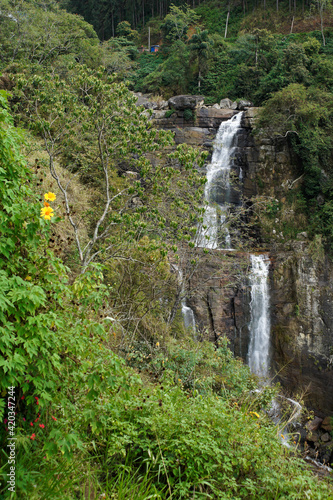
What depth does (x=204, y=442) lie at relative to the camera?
8.10ft

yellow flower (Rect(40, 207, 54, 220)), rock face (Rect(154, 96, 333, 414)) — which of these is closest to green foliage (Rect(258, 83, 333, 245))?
rock face (Rect(154, 96, 333, 414))

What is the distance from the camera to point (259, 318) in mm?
13078

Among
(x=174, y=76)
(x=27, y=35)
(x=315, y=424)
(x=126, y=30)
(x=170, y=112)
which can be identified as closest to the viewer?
(x=315, y=424)

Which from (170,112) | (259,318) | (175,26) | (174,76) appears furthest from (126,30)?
(259,318)

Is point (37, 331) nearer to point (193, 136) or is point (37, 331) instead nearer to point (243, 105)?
point (193, 136)

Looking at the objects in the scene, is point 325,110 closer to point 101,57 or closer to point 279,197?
point 279,197

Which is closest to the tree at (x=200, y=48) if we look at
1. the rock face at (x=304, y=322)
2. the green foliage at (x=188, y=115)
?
the green foliage at (x=188, y=115)

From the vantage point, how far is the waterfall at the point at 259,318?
12836mm

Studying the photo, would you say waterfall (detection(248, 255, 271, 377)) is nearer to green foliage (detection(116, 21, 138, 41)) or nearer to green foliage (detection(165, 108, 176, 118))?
green foliage (detection(165, 108, 176, 118))

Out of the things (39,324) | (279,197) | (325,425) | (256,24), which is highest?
(256,24)

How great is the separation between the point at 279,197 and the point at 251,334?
674cm

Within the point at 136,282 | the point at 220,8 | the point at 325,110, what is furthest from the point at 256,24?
the point at 136,282

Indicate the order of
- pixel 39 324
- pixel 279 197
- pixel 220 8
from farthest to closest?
pixel 220 8, pixel 279 197, pixel 39 324

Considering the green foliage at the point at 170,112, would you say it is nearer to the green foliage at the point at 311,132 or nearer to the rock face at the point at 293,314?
the green foliage at the point at 311,132
